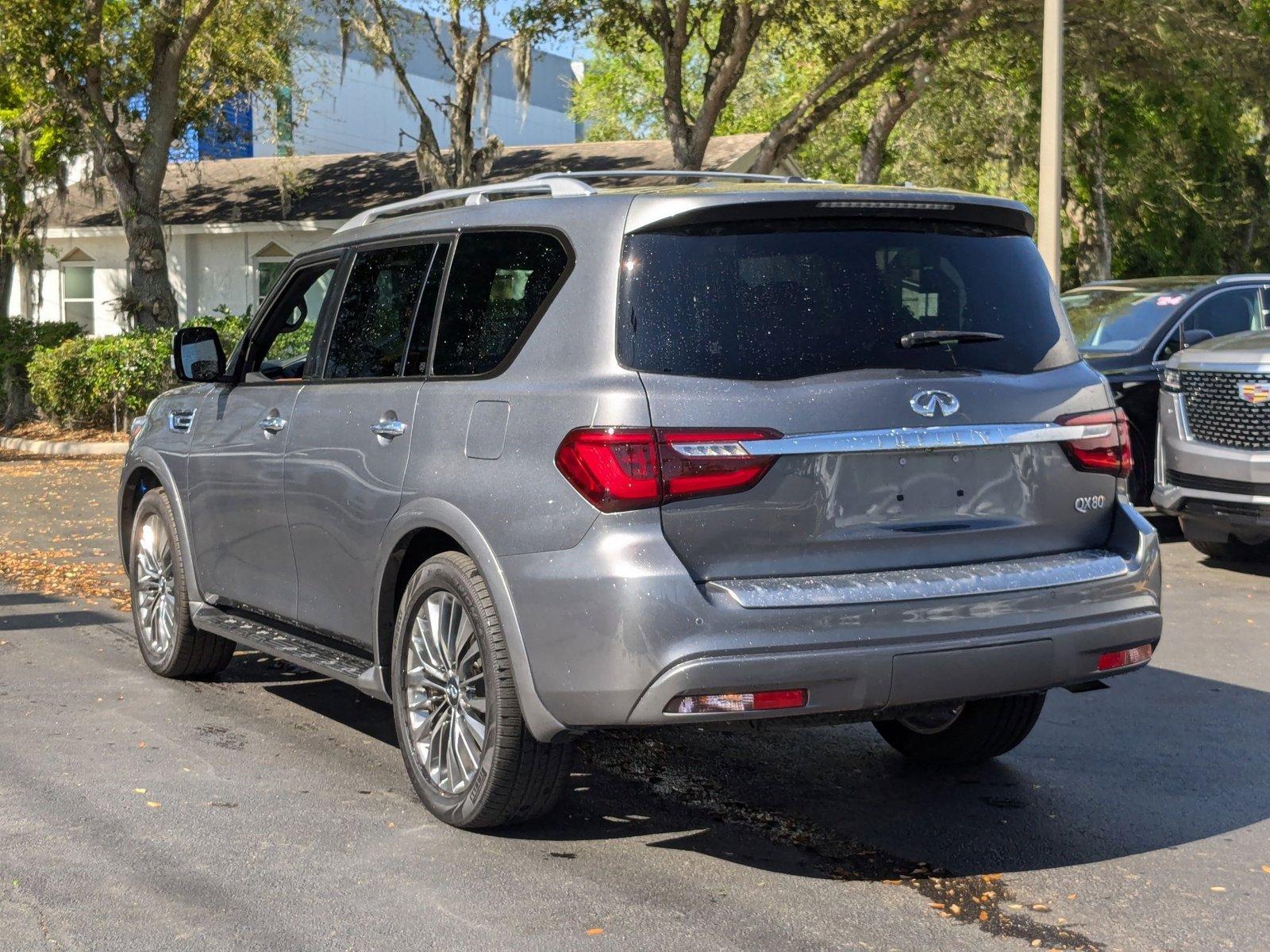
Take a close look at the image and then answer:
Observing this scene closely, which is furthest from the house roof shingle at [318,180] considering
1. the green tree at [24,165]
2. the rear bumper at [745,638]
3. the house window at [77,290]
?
the rear bumper at [745,638]

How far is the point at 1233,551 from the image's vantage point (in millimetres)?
11398

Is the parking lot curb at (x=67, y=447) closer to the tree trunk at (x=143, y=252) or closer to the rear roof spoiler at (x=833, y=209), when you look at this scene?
the tree trunk at (x=143, y=252)

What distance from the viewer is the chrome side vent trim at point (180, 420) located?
6988 millimetres

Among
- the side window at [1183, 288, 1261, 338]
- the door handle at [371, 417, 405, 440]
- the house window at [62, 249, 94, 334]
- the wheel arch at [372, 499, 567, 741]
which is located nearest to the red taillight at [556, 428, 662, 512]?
the wheel arch at [372, 499, 567, 741]

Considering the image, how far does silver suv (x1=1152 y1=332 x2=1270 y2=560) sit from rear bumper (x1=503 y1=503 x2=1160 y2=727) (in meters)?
5.89

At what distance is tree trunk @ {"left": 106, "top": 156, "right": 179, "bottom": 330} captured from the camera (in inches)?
941

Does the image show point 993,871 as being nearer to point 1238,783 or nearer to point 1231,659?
point 1238,783

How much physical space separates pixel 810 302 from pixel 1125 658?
1.44 metres

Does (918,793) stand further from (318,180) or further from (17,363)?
(318,180)

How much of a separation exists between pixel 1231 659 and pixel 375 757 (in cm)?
429

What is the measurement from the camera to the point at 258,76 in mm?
27344

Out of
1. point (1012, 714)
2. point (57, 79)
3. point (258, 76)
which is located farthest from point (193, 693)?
point (258, 76)

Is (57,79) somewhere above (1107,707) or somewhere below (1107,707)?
above

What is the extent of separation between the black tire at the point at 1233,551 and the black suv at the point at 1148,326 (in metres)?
0.86
